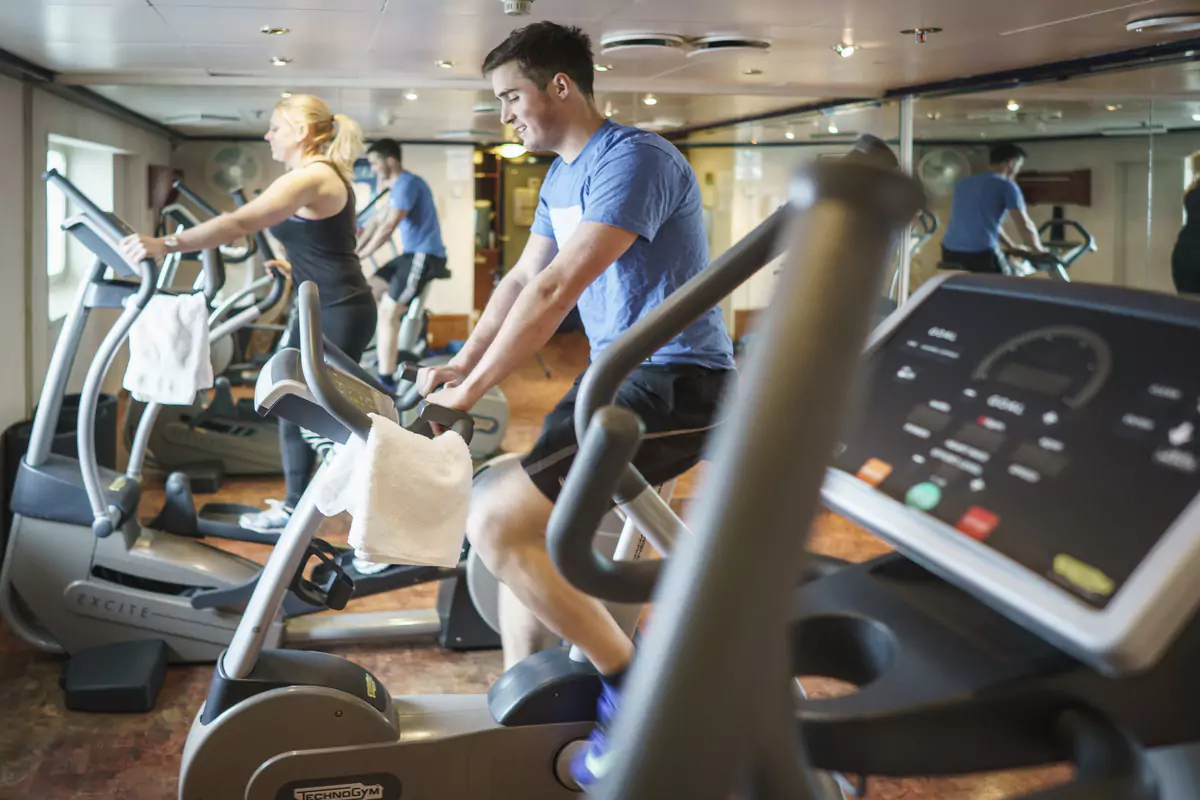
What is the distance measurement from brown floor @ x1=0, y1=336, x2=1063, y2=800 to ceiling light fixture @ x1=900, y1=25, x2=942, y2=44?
2710 mm

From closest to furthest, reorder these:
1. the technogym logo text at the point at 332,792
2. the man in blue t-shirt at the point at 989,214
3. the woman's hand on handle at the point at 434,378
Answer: the woman's hand on handle at the point at 434,378, the technogym logo text at the point at 332,792, the man in blue t-shirt at the point at 989,214

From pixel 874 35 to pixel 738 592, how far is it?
455 cm

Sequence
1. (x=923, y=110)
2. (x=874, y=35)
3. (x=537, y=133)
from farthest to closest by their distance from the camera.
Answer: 1. (x=923, y=110)
2. (x=874, y=35)
3. (x=537, y=133)

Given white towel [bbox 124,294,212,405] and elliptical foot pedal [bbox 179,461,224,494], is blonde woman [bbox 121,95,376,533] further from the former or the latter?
elliptical foot pedal [bbox 179,461,224,494]

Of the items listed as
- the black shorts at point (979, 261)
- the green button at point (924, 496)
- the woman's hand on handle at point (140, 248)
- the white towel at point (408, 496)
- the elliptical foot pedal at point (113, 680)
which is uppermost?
the black shorts at point (979, 261)

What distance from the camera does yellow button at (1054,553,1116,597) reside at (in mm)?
656

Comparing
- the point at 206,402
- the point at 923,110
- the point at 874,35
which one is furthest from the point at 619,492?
the point at 923,110

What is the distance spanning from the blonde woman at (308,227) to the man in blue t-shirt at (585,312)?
47.7 inches

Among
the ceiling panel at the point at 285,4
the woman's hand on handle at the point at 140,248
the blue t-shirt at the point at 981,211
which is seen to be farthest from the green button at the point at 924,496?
the blue t-shirt at the point at 981,211

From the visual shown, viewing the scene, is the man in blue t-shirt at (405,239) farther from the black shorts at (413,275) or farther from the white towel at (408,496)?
the white towel at (408,496)

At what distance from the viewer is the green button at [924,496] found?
2.56 ft

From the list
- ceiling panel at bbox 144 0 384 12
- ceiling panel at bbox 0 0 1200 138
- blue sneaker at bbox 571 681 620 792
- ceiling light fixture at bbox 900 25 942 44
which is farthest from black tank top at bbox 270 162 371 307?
ceiling light fixture at bbox 900 25 942 44

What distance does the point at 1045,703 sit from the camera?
0.76 m

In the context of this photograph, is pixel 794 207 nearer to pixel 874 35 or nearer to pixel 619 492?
pixel 619 492
